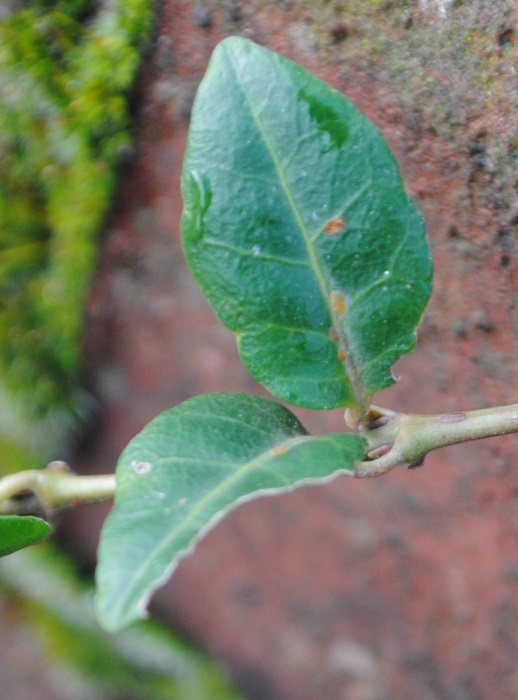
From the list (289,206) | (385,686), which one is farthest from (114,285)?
(385,686)

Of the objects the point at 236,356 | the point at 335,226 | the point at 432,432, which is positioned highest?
the point at 335,226

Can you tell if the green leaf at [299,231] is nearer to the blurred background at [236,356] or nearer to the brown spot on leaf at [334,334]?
the brown spot on leaf at [334,334]

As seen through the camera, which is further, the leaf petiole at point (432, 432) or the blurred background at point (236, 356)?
the blurred background at point (236, 356)

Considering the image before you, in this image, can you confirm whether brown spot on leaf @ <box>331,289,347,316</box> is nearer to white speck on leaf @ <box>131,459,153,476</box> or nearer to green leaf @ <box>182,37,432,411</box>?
green leaf @ <box>182,37,432,411</box>

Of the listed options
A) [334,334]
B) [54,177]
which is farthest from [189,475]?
[54,177]

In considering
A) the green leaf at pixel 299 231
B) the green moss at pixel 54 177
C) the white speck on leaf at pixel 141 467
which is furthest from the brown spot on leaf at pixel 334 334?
the green moss at pixel 54 177

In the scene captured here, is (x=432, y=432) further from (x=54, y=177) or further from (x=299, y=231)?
(x=54, y=177)
